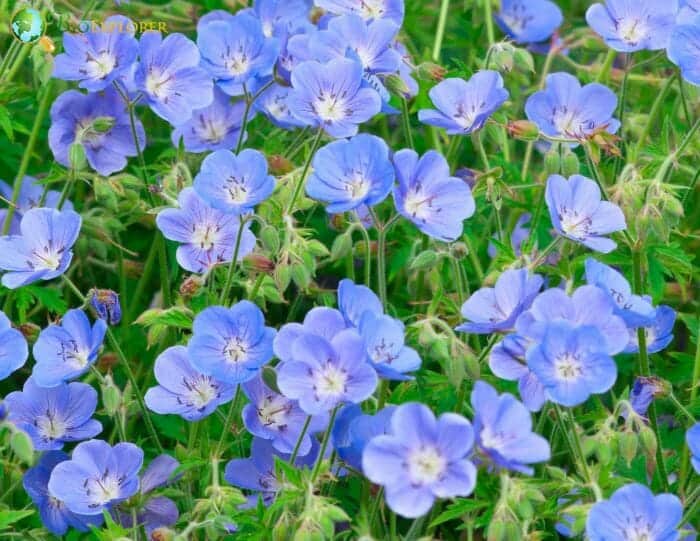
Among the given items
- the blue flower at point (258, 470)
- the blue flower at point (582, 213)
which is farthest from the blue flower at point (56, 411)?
the blue flower at point (582, 213)

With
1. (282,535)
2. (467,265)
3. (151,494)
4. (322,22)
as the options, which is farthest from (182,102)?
(282,535)

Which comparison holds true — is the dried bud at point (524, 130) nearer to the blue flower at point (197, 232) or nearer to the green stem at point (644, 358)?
the green stem at point (644, 358)

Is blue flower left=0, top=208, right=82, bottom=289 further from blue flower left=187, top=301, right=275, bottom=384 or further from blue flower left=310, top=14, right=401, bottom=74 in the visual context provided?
blue flower left=310, top=14, right=401, bottom=74

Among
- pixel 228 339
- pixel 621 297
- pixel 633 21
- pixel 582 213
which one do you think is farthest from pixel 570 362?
pixel 633 21

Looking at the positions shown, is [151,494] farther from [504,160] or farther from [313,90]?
[504,160]

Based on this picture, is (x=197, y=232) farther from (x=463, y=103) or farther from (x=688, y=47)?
(x=688, y=47)

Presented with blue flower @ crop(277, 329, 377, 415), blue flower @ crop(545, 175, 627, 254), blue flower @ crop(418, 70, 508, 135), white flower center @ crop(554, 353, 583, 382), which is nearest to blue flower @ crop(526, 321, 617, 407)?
white flower center @ crop(554, 353, 583, 382)
